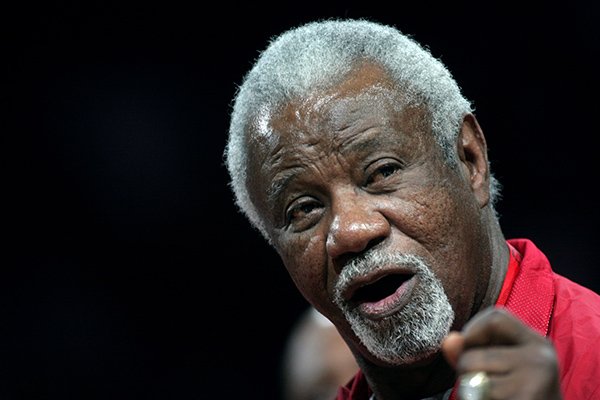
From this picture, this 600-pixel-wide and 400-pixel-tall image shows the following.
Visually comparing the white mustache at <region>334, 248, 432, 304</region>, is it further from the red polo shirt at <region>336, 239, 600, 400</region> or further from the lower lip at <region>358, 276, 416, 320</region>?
A: the red polo shirt at <region>336, 239, 600, 400</region>

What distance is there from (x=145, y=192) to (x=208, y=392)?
95cm

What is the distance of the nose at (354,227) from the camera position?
199 cm

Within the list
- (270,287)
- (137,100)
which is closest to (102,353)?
(270,287)

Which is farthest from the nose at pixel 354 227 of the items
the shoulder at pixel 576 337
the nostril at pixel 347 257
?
the shoulder at pixel 576 337

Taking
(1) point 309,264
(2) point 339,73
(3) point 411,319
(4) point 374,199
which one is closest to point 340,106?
(2) point 339,73

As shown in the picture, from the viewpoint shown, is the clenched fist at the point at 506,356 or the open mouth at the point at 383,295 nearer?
the clenched fist at the point at 506,356

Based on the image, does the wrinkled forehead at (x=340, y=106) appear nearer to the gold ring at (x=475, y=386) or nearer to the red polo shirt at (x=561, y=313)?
the red polo shirt at (x=561, y=313)

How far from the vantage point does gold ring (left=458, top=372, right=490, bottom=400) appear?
132cm

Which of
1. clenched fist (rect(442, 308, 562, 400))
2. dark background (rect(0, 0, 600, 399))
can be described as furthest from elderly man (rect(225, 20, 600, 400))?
dark background (rect(0, 0, 600, 399))

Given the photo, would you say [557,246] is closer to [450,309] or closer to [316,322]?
[316,322]

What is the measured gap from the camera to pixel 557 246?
Answer: 4613 millimetres

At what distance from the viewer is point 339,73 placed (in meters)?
2.14

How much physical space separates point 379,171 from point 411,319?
11.3 inches

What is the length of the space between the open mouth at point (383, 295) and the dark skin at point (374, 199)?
6 centimetres
